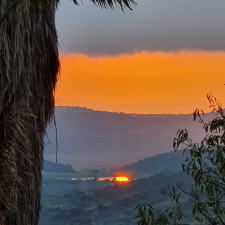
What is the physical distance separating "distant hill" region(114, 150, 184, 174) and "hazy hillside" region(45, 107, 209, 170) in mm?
3158

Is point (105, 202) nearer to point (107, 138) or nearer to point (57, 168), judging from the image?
point (57, 168)

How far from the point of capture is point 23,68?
5.49 meters

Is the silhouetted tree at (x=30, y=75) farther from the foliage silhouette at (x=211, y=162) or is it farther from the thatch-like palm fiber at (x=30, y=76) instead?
the foliage silhouette at (x=211, y=162)

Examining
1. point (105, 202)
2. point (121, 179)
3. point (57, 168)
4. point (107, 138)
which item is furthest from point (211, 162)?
point (107, 138)

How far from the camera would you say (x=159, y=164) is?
55375 millimetres

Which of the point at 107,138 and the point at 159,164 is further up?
the point at 107,138

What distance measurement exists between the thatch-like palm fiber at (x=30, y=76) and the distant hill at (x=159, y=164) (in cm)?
4083

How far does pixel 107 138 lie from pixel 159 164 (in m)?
19.1

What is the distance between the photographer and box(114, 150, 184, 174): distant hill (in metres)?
49.1

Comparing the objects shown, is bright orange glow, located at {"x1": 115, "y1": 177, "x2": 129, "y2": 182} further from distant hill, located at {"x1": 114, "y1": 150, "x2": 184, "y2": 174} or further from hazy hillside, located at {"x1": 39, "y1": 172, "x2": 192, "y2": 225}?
distant hill, located at {"x1": 114, "y1": 150, "x2": 184, "y2": 174}

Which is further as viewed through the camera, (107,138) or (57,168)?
(107,138)

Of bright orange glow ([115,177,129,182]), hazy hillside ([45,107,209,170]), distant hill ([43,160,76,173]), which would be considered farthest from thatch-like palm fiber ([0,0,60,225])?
hazy hillside ([45,107,209,170])

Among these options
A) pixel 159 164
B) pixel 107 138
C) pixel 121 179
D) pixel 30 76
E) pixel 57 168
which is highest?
pixel 107 138

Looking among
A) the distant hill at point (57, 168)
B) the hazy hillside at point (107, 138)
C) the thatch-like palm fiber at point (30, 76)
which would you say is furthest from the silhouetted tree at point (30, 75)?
the hazy hillside at point (107, 138)
